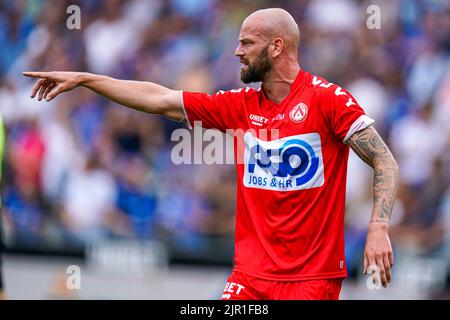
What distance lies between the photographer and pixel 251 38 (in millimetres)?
6691

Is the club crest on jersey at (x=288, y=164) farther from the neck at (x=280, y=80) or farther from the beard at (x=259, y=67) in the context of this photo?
the beard at (x=259, y=67)

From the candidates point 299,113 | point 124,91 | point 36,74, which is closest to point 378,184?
point 299,113

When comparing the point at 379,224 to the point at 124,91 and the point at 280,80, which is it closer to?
the point at 280,80

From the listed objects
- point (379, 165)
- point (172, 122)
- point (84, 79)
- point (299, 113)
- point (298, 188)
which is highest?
point (84, 79)

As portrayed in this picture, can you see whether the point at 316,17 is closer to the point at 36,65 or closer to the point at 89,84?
the point at 36,65

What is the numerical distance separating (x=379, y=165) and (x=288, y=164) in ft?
2.00

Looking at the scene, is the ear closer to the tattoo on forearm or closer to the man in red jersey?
the man in red jersey

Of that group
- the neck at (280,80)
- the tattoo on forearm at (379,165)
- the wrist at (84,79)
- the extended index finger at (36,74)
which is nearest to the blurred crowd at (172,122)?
the neck at (280,80)

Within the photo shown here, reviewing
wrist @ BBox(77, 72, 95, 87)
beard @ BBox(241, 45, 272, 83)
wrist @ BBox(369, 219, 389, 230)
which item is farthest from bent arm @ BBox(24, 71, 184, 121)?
wrist @ BBox(369, 219, 389, 230)

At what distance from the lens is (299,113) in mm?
6527

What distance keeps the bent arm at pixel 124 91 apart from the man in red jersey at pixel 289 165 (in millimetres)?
15

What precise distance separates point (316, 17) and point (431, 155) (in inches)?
99.7

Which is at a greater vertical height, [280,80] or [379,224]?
[280,80]

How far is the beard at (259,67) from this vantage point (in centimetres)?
670
